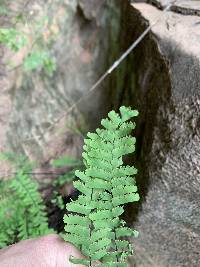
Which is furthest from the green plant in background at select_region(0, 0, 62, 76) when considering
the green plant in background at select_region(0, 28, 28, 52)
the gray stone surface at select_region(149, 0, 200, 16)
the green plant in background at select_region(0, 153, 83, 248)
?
the gray stone surface at select_region(149, 0, 200, 16)

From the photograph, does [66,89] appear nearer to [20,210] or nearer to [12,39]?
[12,39]

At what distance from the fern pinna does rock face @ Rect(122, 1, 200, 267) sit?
17.1 inches

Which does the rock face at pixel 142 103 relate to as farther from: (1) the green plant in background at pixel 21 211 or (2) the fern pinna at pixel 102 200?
(2) the fern pinna at pixel 102 200

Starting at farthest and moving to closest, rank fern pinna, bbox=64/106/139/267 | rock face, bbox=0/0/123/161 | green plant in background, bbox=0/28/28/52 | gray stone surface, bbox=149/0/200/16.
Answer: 1. rock face, bbox=0/0/123/161
2. green plant in background, bbox=0/28/28/52
3. gray stone surface, bbox=149/0/200/16
4. fern pinna, bbox=64/106/139/267

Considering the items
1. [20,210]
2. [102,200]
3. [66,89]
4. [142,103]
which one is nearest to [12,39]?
[66,89]

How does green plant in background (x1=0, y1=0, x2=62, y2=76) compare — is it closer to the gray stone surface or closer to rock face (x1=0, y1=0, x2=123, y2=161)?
rock face (x1=0, y1=0, x2=123, y2=161)

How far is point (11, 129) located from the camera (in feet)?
9.25

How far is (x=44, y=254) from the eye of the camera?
1631 millimetres

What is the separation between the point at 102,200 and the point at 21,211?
1024mm

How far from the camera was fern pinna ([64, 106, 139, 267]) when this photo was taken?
1.55 metres

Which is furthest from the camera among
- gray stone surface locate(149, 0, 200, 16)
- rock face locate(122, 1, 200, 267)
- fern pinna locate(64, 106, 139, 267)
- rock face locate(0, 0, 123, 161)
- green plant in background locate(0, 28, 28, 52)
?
rock face locate(0, 0, 123, 161)

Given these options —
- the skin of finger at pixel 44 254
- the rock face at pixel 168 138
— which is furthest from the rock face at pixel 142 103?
the skin of finger at pixel 44 254

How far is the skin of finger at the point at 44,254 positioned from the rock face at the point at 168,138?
2.09 ft

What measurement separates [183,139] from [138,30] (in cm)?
71
